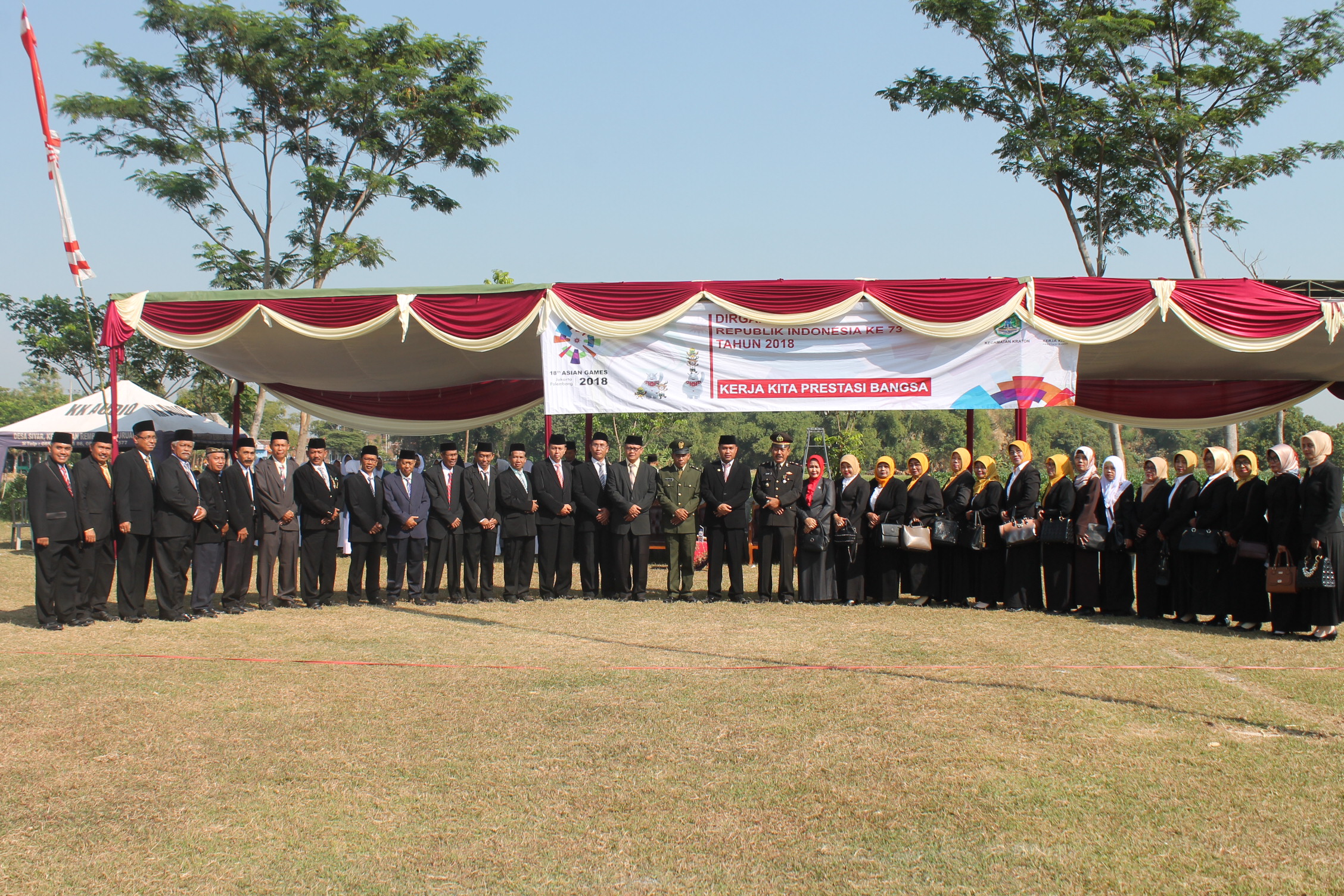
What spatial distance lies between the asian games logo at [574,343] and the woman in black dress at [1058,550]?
423 centimetres

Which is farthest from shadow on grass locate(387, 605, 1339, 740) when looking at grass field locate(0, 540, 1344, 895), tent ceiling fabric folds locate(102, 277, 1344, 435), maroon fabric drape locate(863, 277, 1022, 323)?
maroon fabric drape locate(863, 277, 1022, 323)

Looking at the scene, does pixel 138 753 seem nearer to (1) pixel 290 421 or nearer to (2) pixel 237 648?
(2) pixel 237 648

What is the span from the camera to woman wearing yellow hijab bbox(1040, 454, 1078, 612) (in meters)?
8.57

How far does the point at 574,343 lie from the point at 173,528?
12.4ft

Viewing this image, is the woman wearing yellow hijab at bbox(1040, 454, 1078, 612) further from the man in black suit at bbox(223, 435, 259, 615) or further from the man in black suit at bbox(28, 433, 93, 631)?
the man in black suit at bbox(28, 433, 93, 631)

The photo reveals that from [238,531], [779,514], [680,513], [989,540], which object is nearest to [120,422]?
[238,531]

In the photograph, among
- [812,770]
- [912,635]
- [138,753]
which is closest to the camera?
[812,770]

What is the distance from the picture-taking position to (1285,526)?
7293 mm

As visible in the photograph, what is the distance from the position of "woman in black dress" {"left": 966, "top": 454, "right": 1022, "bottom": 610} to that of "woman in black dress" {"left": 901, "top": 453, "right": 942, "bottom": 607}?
341mm

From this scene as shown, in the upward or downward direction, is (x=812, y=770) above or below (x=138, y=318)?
below

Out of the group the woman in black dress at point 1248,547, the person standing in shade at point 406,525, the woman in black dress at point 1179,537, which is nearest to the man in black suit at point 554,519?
the person standing in shade at point 406,525

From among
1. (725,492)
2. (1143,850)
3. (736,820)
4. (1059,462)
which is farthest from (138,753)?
(1059,462)

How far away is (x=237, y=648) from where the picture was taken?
6.75m

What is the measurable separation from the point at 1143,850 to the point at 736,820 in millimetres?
1351
